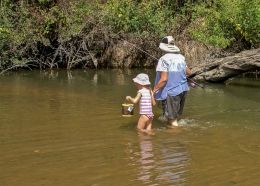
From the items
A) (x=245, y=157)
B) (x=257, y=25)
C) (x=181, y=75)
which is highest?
(x=257, y=25)

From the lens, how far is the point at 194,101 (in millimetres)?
13555

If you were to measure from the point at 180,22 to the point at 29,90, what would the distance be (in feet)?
33.5

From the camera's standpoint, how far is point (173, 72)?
10148 millimetres

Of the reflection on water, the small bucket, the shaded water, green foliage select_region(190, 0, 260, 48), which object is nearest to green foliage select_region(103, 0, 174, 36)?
green foliage select_region(190, 0, 260, 48)

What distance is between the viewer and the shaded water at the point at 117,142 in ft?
22.8

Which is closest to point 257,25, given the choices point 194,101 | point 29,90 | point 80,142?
point 194,101

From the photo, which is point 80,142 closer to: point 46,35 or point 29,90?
point 29,90

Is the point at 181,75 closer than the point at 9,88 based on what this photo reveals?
Yes

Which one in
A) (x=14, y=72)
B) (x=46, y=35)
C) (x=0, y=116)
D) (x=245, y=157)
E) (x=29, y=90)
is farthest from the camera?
(x=46, y=35)

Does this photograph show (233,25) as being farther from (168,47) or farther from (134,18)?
(168,47)

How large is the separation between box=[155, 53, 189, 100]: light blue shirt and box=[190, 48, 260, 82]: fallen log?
666cm

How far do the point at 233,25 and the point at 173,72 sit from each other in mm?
9837

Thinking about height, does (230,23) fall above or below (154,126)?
above

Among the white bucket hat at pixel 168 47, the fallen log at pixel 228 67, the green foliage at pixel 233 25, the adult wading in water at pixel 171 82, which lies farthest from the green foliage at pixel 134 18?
the adult wading in water at pixel 171 82
